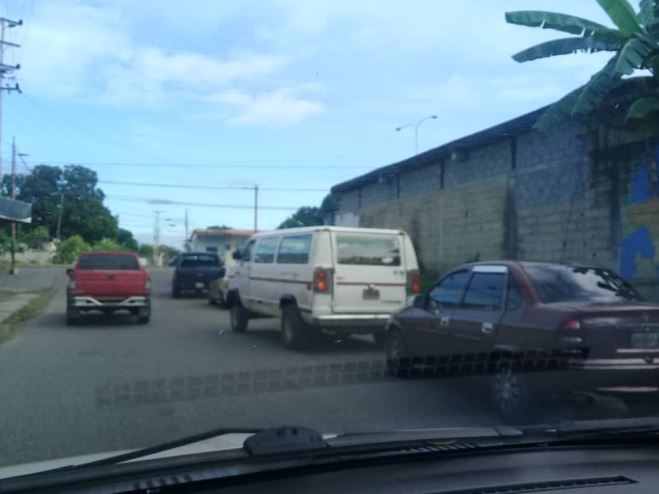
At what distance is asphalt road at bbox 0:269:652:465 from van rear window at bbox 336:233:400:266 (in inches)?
59.7

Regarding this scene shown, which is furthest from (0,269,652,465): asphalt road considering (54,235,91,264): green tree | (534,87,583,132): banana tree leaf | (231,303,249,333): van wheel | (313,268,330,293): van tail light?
(54,235,91,264): green tree

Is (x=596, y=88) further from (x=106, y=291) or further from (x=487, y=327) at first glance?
(x=106, y=291)

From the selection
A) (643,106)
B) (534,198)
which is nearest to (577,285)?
(643,106)

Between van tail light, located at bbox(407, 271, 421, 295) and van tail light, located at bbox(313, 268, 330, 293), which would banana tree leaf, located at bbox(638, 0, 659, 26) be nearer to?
van tail light, located at bbox(407, 271, 421, 295)

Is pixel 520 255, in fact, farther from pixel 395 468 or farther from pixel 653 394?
pixel 395 468

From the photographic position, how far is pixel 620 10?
13.0m

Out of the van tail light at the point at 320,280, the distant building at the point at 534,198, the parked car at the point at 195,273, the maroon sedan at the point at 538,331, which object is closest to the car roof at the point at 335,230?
the van tail light at the point at 320,280

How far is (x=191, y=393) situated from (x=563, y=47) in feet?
31.8

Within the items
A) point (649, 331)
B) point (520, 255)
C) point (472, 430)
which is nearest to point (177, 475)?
point (472, 430)

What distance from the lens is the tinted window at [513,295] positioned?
735cm

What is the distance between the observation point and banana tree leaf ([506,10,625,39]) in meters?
13.4

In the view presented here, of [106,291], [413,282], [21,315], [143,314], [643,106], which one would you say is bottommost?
[21,315]

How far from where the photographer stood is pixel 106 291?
1641 centimetres

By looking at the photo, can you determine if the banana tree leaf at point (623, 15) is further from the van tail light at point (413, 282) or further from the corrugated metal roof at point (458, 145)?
the van tail light at point (413, 282)
